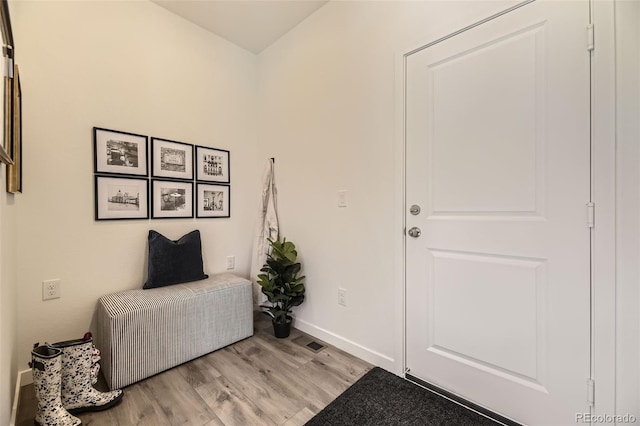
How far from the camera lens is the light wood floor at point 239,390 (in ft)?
4.57

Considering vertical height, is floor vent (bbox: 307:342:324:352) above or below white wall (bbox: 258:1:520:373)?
below

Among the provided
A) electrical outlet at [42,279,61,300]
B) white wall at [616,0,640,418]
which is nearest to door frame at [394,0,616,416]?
white wall at [616,0,640,418]

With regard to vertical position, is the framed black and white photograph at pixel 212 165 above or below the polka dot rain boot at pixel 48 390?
above

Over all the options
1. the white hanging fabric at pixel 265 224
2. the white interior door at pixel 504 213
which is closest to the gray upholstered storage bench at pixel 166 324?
the white hanging fabric at pixel 265 224

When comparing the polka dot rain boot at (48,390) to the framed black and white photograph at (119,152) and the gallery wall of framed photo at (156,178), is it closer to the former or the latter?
the gallery wall of framed photo at (156,178)

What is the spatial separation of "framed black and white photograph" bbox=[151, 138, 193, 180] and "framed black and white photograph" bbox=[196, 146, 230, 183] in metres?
0.08

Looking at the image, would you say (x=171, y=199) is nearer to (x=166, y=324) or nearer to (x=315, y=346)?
(x=166, y=324)

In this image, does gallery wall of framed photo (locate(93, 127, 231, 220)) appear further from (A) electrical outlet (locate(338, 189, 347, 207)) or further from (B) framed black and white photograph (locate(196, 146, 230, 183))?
(A) electrical outlet (locate(338, 189, 347, 207))

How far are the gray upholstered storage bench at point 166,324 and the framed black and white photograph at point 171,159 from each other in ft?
3.07

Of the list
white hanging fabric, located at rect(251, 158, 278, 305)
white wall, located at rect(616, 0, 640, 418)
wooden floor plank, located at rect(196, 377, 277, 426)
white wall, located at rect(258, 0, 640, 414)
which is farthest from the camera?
white hanging fabric, located at rect(251, 158, 278, 305)

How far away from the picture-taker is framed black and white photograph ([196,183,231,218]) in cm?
246

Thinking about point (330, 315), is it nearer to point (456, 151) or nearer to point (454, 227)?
point (454, 227)

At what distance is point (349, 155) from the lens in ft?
6.68

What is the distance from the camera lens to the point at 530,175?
4.25 ft
